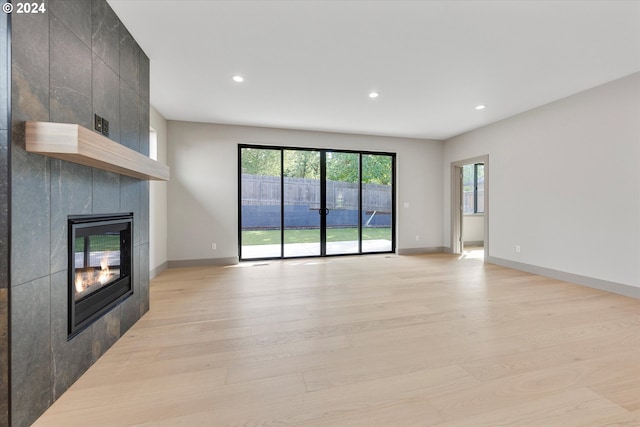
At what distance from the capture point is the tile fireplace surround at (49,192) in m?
1.16

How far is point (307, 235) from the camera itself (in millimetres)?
5355

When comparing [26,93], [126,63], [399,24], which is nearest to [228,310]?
[26,93]

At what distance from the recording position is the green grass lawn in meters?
5.08

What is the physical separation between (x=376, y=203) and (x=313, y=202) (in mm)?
1486

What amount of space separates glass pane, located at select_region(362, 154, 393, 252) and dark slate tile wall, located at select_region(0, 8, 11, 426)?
510 centimetres

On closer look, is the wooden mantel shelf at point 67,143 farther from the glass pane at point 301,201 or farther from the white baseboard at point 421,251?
the white baseboard at point 421,251

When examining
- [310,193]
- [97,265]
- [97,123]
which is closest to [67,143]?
[97,123]

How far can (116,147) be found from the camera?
161 cm

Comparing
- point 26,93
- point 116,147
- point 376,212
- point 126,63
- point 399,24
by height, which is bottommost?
point 376,212

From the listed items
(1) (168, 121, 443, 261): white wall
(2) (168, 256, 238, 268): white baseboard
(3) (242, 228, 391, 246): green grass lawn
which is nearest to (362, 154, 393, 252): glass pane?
(3) (242, 228, 391, 246): green grass lawn

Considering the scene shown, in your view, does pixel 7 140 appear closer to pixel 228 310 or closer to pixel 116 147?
pixel 116 147

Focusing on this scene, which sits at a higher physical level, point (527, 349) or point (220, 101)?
point (220, 101)

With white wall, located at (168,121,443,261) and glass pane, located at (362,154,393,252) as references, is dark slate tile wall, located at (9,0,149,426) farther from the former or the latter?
glass pane, located at (362,154,393,252)

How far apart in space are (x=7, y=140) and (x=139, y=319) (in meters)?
1.87
